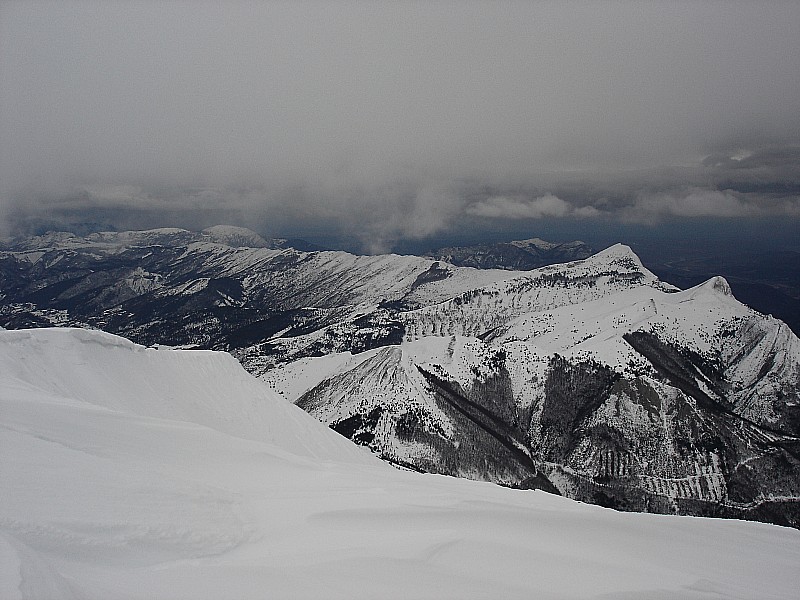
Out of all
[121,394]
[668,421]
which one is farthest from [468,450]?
[121,394]

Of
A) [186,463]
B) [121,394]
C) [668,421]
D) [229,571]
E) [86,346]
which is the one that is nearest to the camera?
[229,571]

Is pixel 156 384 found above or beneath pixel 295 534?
beneath

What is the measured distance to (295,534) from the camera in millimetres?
13570

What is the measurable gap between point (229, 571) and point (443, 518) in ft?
24.0

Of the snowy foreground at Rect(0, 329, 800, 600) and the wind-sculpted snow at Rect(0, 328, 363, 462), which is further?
the wind-sculpted snow at Rect(0, 328, 363, 462)

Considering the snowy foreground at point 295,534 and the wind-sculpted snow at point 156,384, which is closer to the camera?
the snowy foreground at point 295,534

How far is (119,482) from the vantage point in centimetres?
1523

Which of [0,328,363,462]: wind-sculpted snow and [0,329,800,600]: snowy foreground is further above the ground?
[0,329,800,600]: snowy foreground

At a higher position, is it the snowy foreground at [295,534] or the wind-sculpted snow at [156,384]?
the snowy foreground at [295,534]

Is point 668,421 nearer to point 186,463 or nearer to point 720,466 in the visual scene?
point 720,466

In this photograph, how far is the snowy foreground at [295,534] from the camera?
404 inches

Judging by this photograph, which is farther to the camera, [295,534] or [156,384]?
[156,384]

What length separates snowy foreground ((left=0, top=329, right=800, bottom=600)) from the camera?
10250 millimetres

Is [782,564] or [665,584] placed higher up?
[665,584]
